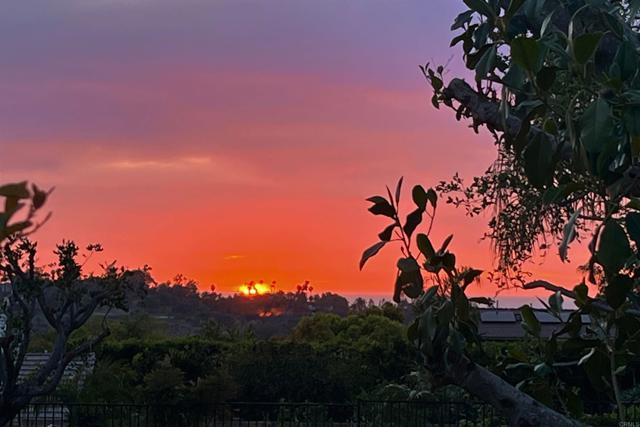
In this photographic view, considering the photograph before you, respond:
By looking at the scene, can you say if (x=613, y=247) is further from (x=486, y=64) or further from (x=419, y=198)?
(x=486, y=64)

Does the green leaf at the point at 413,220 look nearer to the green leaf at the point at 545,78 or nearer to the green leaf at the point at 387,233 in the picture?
the green leaf at the point at 387,233

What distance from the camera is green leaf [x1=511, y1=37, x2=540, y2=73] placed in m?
2.15

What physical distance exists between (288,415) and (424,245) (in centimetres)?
1171

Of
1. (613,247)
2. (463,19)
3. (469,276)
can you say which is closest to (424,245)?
(469,276)

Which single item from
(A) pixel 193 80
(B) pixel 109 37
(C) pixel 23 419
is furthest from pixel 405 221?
(C) pixel 23 419

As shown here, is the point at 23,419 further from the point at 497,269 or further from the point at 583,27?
the point at 583,27

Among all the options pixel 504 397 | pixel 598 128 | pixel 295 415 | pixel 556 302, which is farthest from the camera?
pixel 295 415

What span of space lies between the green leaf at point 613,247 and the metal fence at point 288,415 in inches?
366

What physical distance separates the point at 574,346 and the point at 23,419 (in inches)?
523

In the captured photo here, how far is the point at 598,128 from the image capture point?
79.4 inches

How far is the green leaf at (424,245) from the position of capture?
2.80 meters

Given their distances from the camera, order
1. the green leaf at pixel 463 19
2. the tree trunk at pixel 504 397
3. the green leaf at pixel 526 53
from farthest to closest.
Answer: the green leaf at pixel 463 19 < the tree trunk at pixel 504 397 < the green leaf at pixel 526 53

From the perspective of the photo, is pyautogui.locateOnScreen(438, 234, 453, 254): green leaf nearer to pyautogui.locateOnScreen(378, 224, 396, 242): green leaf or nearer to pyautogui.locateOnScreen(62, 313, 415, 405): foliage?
pyautogui.locateOnScreen(378, 224, 396, 242): green leaf

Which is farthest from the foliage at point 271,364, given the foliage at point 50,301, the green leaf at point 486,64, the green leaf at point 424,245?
the green leaf at point 486,64
